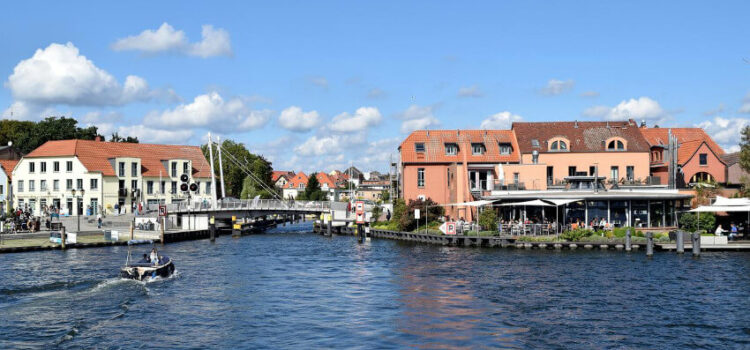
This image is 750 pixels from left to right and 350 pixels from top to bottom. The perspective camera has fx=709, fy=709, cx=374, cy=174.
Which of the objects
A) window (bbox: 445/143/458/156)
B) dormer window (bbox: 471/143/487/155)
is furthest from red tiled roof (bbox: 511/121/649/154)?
window (bbox: 445/143/458/156)

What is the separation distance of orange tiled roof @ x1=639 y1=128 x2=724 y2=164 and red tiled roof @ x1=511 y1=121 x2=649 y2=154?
392 centimetres

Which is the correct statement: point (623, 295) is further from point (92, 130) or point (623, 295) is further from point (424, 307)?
point (92, 130)

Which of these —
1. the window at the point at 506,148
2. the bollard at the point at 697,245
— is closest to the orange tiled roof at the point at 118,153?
the window at the point at 506,148

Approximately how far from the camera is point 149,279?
43250 millimetres

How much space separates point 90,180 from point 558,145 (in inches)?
2528

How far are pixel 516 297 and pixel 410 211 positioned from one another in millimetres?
43457

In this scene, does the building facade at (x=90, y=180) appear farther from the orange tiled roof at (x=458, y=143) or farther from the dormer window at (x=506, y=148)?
the dormer window at (x=506, y=148)

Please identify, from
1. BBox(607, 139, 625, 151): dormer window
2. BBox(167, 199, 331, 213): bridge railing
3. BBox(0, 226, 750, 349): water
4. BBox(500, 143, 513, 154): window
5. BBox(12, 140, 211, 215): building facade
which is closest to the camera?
BBox(0, 226, 750, 349): water

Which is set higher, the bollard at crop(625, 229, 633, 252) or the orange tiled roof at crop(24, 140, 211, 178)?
the orange tiled roof at crop(24, 140, 211, 178)

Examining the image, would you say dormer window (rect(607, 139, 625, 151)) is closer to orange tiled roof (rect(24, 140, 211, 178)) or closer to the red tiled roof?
the red tiled roof

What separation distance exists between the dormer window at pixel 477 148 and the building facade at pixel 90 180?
38384 mm

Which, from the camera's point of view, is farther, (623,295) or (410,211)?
(410,211)

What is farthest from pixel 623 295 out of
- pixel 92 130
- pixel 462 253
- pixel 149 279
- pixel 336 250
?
pixel 92 130

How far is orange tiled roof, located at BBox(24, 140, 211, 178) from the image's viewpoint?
336ft
